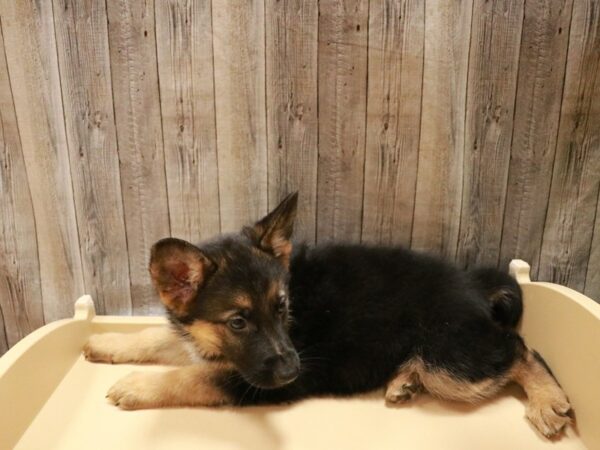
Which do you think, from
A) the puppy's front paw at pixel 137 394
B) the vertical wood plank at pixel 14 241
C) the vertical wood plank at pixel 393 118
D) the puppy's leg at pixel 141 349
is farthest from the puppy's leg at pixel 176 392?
the vertical wood plank at pixel 393 118

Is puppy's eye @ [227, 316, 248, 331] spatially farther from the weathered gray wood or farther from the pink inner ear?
the weathered gray wood

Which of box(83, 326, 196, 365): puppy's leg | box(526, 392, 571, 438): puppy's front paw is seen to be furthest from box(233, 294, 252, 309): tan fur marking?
box(526, 392, 571, 438): puppy's front paw

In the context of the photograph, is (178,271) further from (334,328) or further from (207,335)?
(334,328)

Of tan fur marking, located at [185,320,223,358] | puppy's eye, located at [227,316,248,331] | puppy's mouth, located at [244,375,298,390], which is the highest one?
puppy's eye, located at [227,316,248,331]

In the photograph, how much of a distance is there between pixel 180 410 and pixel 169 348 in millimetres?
328

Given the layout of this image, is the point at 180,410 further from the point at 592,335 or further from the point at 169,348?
the point at 592,335

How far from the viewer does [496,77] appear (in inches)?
77.6

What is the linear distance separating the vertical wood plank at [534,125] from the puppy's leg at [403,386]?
665 mm

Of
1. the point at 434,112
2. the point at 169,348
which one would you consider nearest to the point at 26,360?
the point at 169,348

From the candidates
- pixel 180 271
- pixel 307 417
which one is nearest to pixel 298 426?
pixel 307 417

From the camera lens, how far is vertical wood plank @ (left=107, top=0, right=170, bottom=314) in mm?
1924

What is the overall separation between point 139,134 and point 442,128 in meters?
1.18

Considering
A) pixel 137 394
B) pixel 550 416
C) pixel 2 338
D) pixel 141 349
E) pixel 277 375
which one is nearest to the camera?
pixel 277 375

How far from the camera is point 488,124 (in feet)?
6.65
